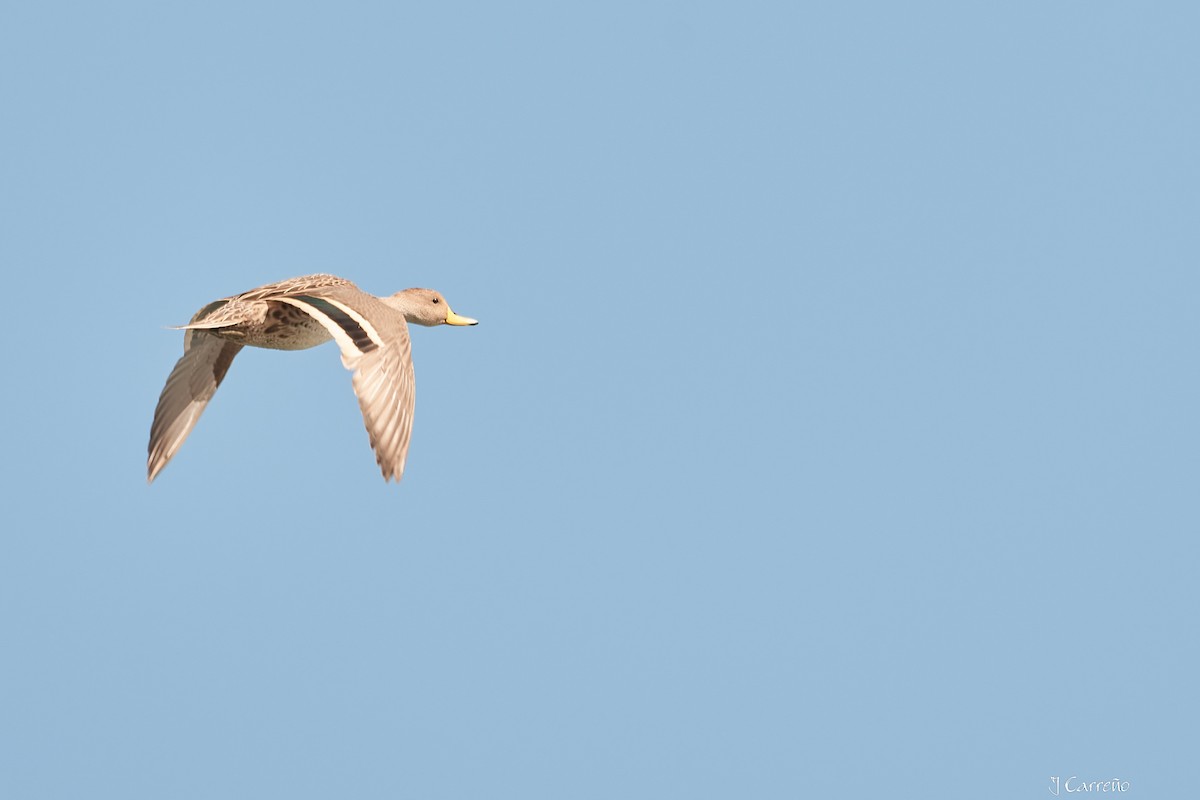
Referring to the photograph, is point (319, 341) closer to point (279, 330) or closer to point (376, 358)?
point (279, 330)

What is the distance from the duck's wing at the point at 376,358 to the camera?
10.7 metres

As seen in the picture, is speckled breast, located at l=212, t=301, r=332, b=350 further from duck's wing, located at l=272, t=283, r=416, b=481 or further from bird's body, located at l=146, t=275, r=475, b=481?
duck's wing, located at l=272, t=283, r=416, b=481

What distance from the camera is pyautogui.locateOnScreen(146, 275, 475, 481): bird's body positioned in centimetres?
1095

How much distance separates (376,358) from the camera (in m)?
11.4

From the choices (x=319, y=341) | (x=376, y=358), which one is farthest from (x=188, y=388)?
(x=376, y=358)

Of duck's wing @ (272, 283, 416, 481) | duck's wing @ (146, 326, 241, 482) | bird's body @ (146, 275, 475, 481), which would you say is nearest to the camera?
duck's wing @ (272, 283, 416, 481)

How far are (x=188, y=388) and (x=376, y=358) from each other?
12.7 feet

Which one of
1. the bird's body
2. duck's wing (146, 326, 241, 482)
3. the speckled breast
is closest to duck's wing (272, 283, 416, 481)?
Answer: the bird's body

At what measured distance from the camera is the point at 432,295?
14.8 meters

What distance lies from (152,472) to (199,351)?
1.16 metres

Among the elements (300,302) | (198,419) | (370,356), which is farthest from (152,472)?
(370,356)

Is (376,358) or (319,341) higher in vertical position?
(319,341)

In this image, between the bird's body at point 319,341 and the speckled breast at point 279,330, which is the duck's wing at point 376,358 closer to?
the bird's body at point 319,341

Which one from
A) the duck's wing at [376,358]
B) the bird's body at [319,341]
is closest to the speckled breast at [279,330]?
the bird's body at [319,341]
